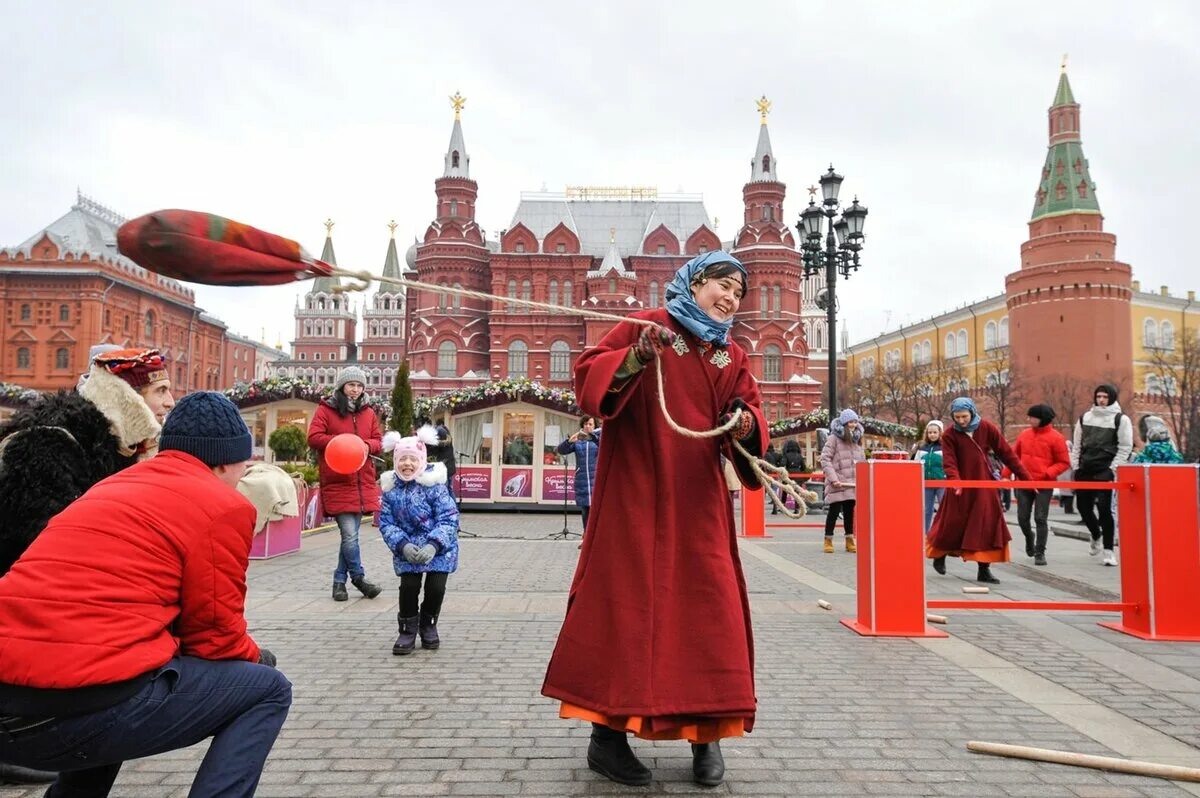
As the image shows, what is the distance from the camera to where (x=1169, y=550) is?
586 centimetres

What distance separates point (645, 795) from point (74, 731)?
192 cm

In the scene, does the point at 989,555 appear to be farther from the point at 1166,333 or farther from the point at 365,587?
the point at 1166,333

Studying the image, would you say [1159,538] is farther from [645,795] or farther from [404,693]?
[404,693]

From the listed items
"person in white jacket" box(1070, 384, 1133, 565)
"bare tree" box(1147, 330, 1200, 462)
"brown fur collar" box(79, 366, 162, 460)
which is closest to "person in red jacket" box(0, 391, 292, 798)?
"brown fur collar" box(79, 366, 162, 460)

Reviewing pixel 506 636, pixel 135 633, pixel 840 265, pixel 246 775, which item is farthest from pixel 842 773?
pixel 840 265

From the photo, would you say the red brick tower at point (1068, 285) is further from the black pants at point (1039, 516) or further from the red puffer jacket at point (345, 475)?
the red puffer jacket at point (345, 475)

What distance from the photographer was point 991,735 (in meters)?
3.73

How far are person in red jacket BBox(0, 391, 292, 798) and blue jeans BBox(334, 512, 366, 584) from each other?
184 inches

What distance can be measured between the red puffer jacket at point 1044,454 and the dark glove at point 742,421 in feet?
26.2

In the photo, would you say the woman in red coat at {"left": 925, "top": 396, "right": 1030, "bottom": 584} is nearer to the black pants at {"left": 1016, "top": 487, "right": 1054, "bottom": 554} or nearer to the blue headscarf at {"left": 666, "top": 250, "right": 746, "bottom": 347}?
the black pants at {"left": 1016, "top": 487, "right": 1054, "bottom": 554}

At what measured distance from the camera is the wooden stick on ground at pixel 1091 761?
319cm

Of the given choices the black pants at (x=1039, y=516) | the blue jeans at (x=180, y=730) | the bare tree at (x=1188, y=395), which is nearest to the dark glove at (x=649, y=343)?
the blue jeans at (x=180, y=730)

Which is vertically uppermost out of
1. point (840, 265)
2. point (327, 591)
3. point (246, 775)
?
point (840, 265)

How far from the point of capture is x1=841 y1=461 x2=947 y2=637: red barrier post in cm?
595
